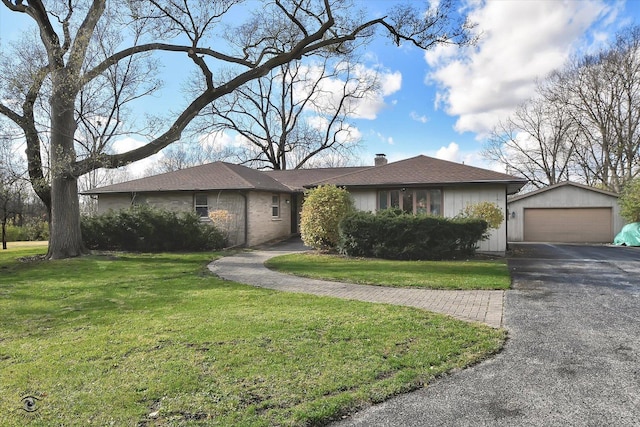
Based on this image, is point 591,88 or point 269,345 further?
point 591,88

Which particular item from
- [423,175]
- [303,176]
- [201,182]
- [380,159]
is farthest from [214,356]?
[380,159]

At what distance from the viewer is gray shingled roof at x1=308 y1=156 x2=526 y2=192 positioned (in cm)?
1639

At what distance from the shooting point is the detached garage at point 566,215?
2325 centimetres

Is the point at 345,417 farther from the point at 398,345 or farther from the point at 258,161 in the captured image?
the point at 258,161

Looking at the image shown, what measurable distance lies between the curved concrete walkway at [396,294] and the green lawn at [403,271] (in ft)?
1.76

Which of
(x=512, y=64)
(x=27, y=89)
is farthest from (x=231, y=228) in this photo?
(x=512, y=64)

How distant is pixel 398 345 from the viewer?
15.5 ft

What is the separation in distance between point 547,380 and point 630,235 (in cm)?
2221

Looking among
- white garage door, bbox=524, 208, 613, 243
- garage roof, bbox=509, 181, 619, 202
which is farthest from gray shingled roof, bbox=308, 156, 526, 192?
white garage door, bbox=524, 208, 613, 243

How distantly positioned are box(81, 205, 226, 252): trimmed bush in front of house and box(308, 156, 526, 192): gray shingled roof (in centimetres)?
548

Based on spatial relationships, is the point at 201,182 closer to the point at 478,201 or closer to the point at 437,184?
the point at 437,184

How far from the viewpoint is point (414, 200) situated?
57.4 feet

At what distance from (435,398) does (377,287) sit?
546cm

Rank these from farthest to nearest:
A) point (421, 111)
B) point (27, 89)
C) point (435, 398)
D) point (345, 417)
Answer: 1. point (421, 111)
2. point (27, 89)
3. point (435, 398)
4. point (345, 417)
